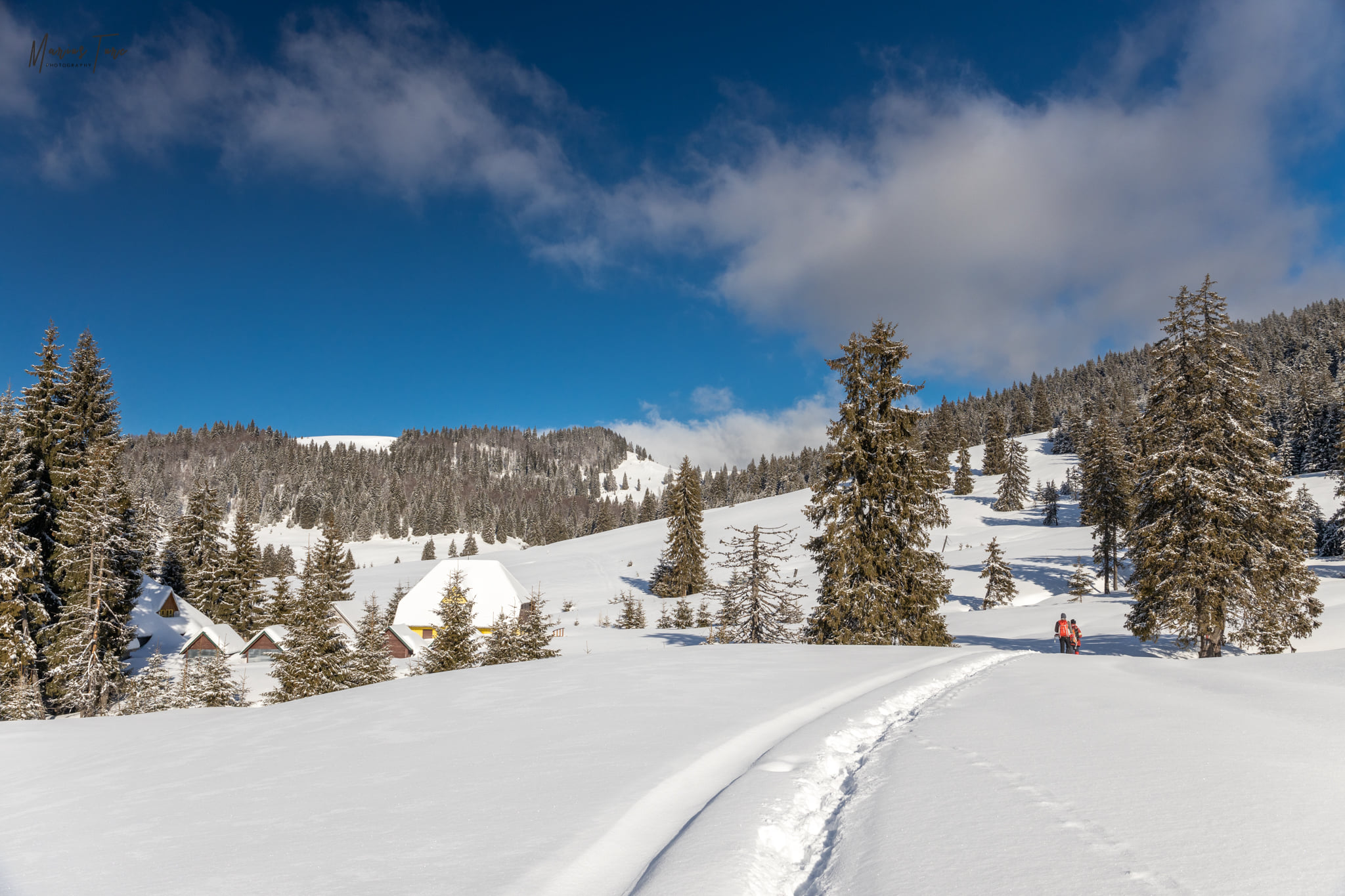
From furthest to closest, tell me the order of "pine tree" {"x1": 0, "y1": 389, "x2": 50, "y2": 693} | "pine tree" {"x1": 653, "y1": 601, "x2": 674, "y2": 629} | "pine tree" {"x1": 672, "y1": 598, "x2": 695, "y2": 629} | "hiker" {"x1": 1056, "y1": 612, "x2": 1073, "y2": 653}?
1. "pine tree" {"x1": 653, "y1": 601, "x2": 674, "y2": 629}
2. "pine tree" {"x1": 672, "y1": 598, "x2": 695, "y2": 629}
3. "pine tree" {"x1": 0, "y1": 389, "x2": 50, "y2": 693}
4. "hiker" {"x1": 1056, "y1": 612, "x2": 1073, "y2": 653}

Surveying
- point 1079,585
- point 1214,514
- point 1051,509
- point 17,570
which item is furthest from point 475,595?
point 1051,509

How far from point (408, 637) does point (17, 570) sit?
721 inches

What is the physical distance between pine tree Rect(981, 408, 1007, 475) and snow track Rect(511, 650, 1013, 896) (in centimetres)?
9173

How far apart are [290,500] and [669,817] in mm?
171109

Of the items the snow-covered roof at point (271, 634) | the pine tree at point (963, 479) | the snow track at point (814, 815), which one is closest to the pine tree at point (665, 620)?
the snow-covered roof at point (271, 634)

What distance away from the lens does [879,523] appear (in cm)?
2073

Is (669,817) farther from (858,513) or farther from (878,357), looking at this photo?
(878,357)

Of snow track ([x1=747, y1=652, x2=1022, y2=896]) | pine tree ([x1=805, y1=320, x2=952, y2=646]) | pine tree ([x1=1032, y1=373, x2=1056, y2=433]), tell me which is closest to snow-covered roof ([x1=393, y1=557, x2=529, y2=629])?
pine tree ([x1=805, y1=320, x2=952, y2=646])

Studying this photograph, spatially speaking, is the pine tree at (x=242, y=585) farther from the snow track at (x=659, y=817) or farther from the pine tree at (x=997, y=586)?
the pine tree at (x=997, y=586)

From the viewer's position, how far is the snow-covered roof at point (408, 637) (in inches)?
1410

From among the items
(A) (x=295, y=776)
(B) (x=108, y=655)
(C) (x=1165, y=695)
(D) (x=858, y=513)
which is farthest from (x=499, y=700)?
(B) (x=108, y=655)

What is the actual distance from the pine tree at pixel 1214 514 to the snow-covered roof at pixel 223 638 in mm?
43526

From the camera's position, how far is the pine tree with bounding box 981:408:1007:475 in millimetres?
92650

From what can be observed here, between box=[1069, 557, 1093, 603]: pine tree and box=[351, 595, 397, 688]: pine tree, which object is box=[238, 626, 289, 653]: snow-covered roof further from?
box=[1069, 557, 1093, 603]: pine tree
